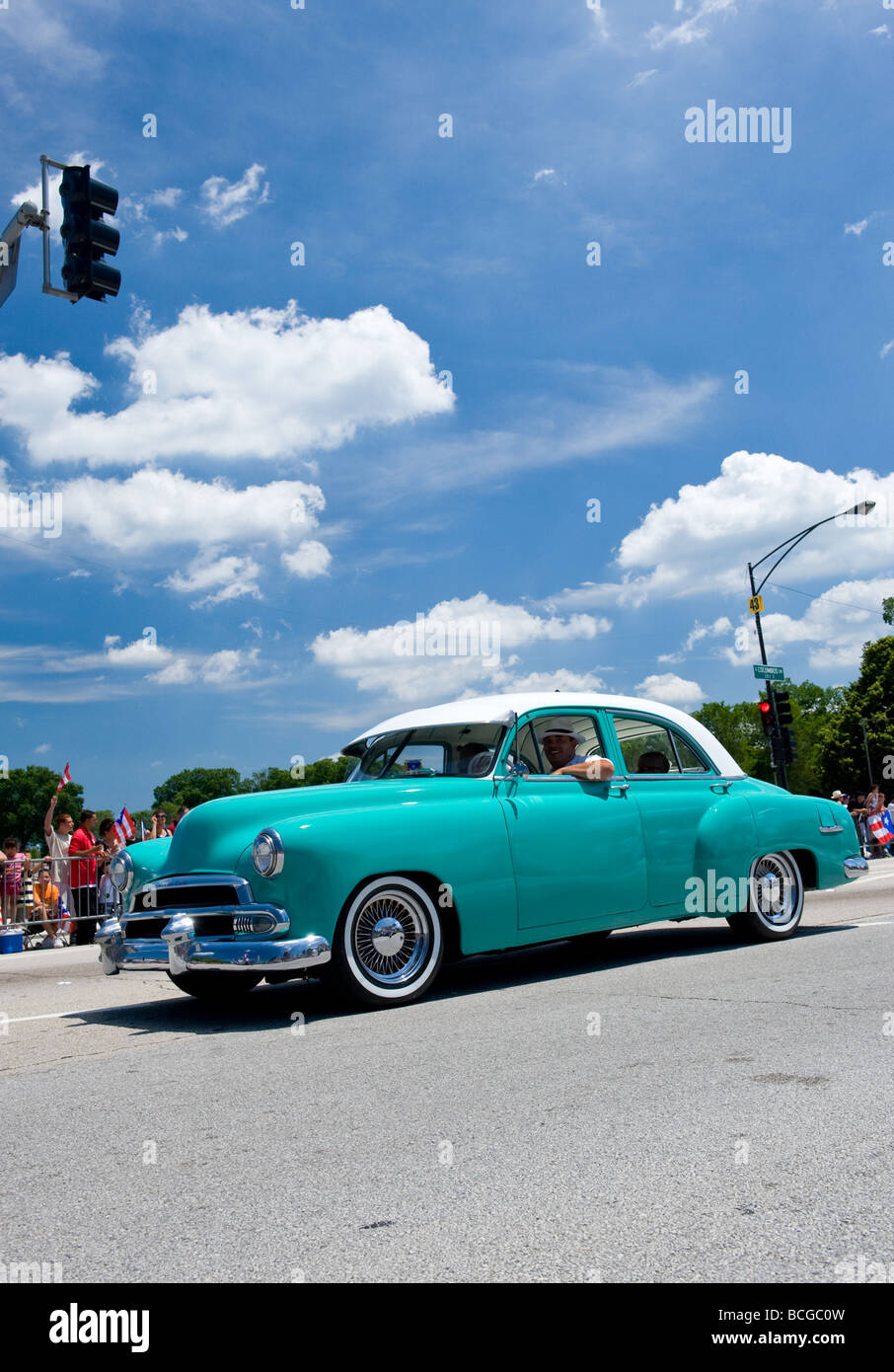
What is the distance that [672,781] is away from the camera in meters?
7.71

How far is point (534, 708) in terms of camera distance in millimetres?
7172

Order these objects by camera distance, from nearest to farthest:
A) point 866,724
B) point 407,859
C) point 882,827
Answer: point 407,859
point 882,827
point 866,724

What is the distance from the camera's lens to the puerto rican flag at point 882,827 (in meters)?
22.8

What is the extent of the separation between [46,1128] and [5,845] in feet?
38.1

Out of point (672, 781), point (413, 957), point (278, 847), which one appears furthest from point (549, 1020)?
point (672, 781)

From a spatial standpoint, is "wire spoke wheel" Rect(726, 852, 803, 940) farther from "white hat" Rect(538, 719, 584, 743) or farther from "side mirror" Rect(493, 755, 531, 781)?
"side mirror" Rect(493, 755, 531, 781)

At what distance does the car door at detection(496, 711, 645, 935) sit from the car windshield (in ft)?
0.46

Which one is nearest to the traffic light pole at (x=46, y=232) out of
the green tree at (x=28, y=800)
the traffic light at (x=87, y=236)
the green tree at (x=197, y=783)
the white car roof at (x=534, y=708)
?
the traffic light at (x=87, y=236)

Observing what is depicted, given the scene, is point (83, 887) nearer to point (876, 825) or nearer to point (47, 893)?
point (47, 893)

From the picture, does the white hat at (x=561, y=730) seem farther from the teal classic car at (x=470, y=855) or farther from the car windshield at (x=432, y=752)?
the car windshield at (x=432, y=752)

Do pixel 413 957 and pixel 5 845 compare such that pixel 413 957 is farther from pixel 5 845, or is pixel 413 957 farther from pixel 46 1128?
pixel 5 845

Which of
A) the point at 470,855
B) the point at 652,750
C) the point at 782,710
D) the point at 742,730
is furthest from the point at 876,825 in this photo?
the point at 742,730

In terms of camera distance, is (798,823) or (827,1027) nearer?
(827,1027)

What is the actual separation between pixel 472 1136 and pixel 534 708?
3.88 m
